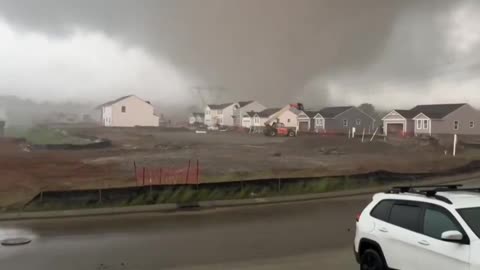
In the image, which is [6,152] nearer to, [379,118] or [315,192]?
[315,192]

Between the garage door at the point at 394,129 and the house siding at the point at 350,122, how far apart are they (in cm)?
127

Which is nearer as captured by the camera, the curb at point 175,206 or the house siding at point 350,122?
the curb at point 175,206

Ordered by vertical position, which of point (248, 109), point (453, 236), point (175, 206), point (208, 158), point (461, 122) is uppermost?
point (248, 109)

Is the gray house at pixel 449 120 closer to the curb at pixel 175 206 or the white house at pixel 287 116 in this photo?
the white house at pixel 287 116

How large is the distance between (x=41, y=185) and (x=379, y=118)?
24.6 metres

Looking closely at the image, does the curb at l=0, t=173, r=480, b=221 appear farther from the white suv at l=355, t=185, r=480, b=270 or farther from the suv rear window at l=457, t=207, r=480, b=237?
the suv rear window at l=457, t=207, r=480, b=237

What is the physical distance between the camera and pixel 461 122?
110 ft

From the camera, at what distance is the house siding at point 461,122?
3331cm

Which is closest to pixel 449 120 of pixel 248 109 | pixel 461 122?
pixel 461 122

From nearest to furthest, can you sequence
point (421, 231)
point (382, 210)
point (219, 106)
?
point (421, 231) → point (382, 210) → point (219, 106)

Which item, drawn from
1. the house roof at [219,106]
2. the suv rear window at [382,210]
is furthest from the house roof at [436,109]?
the suv rear window at [382,210]

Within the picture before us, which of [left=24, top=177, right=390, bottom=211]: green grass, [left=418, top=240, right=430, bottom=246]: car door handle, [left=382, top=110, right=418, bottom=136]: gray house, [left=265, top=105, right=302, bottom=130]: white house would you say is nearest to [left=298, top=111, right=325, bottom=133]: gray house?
[left=265, top=105, right=302, bottom=130]: white house

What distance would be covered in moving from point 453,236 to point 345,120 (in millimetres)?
29642

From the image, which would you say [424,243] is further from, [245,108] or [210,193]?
[245,108]
